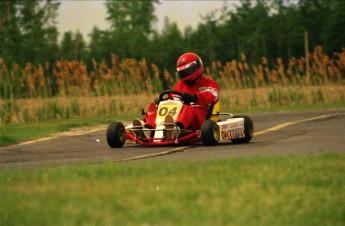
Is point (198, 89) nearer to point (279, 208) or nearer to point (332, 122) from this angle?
point (332, 122)

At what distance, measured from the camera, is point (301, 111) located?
27.6 m

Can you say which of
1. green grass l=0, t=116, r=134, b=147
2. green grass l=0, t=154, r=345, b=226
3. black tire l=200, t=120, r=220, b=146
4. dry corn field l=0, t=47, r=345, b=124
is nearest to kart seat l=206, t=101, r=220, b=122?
black tire l=200, t=120, r=220, b=146

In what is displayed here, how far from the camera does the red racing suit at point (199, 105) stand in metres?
16.3

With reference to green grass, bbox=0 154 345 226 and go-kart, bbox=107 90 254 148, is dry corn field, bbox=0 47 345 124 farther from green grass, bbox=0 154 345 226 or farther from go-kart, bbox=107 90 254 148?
green grass, bbox=0 154 345 226

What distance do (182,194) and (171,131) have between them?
727 cm

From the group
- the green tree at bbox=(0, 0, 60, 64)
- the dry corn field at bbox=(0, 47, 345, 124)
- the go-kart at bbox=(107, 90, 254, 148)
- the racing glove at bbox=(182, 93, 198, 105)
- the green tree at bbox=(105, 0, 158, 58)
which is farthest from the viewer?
the green tree at bbox=(105, 0, 158, 58)

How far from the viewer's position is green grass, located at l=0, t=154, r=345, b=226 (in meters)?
7.82

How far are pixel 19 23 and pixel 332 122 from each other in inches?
1628

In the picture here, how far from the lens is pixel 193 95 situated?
16375mm

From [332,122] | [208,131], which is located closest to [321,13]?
[332,122]

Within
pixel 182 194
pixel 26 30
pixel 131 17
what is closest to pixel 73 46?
pixel 131 17

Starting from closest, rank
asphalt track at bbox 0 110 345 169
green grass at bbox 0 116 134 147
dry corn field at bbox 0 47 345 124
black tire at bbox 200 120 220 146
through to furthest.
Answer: asphalt track at bbox 0 110 345 169
black tire at bbox 200 120 220 146
green grass at bbox 0 116 134 147
dry corn field at bbox 0 47 345 124

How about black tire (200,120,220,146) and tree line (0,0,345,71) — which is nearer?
black tire (200,120,220,146)

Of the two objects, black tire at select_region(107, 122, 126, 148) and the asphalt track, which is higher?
black tire at select_region(107, 122, 126, 148)
